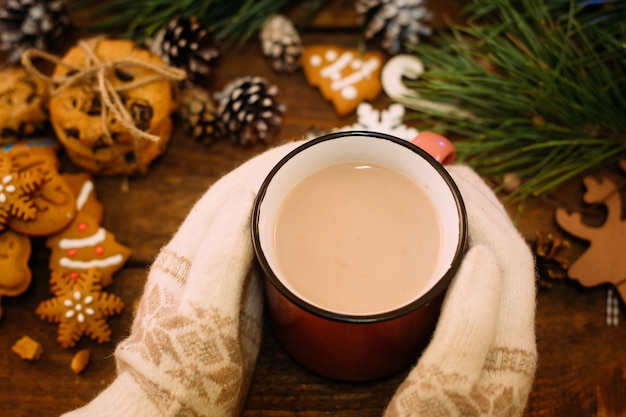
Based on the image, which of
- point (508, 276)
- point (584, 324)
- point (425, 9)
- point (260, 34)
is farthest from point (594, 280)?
point (260, 34)

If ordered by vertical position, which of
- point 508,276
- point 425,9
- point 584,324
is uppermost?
point 425,9

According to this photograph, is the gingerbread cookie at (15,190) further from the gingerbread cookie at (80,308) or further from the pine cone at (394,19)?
the pine cone at (394,19)

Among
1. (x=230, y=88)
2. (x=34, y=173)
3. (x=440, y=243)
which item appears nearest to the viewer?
(x=440, y=243)

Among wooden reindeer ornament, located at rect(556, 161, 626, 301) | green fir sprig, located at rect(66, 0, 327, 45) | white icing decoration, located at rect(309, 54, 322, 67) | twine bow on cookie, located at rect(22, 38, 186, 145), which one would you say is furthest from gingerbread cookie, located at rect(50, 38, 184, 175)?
wooden reindeer ornament, located at rect(556, 161, 626, 301)

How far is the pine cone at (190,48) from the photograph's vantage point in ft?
2.86

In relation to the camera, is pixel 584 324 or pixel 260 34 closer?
pixel 584 324

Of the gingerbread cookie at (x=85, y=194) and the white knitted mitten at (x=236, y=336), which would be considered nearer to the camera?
the white knitted mitten at (x=236, y=336)

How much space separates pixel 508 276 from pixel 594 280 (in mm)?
193

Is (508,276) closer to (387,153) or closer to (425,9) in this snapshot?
(387,153)

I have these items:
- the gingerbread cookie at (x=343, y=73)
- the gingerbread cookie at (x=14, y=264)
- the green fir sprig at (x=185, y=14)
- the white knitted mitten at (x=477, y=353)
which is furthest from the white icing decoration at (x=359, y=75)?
the gingerbread cookie at (x=14, y=264)

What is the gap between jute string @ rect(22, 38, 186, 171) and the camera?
2.60 ft

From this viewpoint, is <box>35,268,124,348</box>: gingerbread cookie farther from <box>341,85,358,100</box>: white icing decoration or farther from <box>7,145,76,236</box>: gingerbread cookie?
<box>341,85,358,100</box>: white icing decoration

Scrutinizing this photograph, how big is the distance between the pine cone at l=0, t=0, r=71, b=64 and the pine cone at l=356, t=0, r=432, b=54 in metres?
0.45

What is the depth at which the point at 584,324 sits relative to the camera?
76cm
